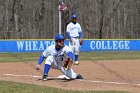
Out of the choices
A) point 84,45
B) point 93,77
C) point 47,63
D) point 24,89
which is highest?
point 47,63

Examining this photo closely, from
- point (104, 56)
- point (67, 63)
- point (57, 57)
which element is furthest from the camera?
point (104, 56)

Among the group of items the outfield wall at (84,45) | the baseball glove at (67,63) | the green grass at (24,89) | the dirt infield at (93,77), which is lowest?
the outfield wall at (84,45)

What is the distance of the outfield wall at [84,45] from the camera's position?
26.1 meters

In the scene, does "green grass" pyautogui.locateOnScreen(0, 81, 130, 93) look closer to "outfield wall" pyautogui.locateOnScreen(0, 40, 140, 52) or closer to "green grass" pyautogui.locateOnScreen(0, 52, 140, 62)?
"green grass" pyautogui.locateOnScreen(0, 52, 140, 62)

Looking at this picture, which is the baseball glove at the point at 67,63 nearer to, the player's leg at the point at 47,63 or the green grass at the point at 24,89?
A: the player's leg at the point at 47,63

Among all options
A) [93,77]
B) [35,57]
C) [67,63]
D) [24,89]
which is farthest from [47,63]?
[35,57]

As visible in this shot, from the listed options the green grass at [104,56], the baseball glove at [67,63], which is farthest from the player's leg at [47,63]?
the green grass at [104,56]

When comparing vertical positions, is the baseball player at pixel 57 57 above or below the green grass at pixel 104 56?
above

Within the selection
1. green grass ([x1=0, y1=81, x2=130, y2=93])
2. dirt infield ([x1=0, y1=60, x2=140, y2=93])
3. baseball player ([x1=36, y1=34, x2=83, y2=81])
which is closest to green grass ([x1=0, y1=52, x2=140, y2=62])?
dirt infield ([x1=0, y1=60, x2=140, y2=93])

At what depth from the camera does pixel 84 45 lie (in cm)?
2827

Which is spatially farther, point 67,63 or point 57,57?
point 57,57

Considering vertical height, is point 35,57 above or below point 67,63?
below

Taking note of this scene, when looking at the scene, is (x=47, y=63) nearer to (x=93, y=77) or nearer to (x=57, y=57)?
(x=57, y=57)

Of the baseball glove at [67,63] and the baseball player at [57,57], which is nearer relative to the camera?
the baseball glove at [67,63]
